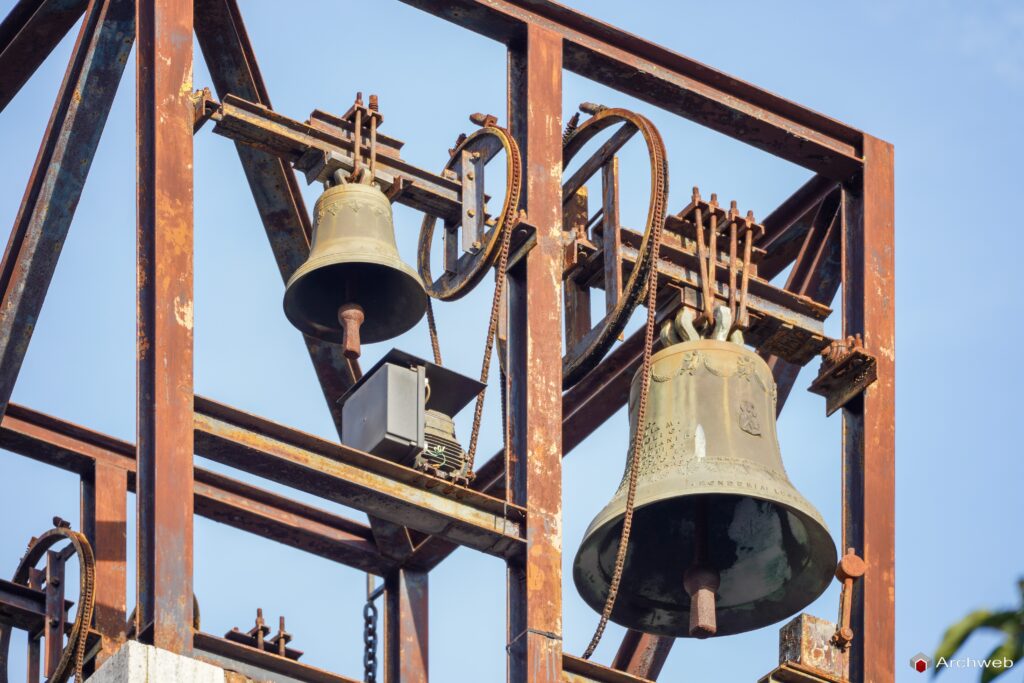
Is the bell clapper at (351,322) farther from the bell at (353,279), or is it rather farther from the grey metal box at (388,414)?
the grey metal box at (388,414)

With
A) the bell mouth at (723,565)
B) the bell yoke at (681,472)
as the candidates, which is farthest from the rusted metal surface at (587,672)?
the bell mouth at (723,565)

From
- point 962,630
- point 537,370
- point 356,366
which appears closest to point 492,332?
point 537,370

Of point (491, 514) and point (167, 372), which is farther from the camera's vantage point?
Answer: point (491, 514)

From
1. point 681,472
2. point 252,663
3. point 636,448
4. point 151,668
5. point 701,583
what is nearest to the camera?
point 151,668

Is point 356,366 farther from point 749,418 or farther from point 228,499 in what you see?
point 749,418

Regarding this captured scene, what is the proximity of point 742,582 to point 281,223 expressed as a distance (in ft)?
11.8

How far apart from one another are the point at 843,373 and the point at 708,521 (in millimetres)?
1247

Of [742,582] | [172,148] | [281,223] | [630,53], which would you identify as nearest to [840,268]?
[630,53]

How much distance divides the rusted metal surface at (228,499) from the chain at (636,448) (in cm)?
337

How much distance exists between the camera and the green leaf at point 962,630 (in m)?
2.01

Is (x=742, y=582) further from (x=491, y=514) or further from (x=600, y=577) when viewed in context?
(x=491, y=514)

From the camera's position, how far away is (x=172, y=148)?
782 centimetres

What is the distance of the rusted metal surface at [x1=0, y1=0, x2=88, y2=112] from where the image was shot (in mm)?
10180

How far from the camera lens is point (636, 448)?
784 cm
